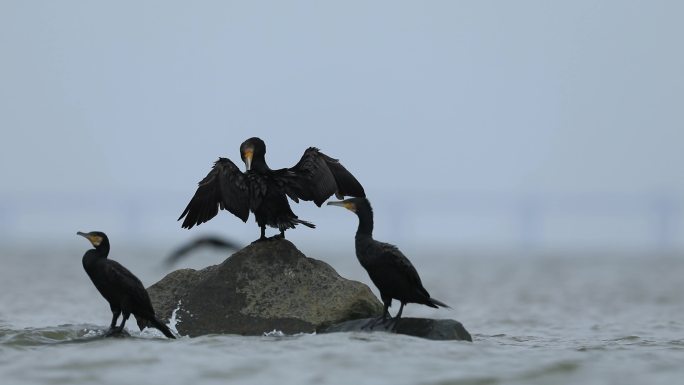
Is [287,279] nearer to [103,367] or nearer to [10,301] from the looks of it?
[103,367]

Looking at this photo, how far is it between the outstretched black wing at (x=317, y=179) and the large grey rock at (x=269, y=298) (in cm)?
54

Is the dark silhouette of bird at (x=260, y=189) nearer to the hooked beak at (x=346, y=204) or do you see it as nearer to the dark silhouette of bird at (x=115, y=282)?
the hooked beak at (x=346, y=204)

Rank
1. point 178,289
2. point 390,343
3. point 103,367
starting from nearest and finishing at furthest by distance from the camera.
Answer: point 103,367 → point 390,343 → point 178,289

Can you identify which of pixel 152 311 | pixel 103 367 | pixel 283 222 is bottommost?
pixel 103 367

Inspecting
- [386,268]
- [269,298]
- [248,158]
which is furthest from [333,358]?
[248,158]

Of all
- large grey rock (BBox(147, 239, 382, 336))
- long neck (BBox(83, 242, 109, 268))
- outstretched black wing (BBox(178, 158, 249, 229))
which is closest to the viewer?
long neck (BBox(83, 242, 109, 268))

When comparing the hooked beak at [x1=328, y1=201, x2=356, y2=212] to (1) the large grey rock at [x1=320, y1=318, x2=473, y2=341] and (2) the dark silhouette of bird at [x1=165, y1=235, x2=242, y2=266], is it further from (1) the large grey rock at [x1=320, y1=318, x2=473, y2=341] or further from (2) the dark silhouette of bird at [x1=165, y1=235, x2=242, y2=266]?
(2) the dark silhouette of bird at [x1=165, y1=235, x2=242, y2=266]

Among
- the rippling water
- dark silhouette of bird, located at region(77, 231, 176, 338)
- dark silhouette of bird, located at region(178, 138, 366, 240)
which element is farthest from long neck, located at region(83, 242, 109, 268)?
dark silhouette of bird, located at region(178, 138, 366, 240)

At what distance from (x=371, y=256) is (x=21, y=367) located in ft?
10.7

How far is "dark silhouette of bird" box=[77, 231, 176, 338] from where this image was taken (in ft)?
36.7

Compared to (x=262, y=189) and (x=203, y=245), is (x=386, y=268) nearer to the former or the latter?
(x=262, y=189)

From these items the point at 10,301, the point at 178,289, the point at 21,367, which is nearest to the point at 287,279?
the point at 178,289

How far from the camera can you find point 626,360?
10.8 m

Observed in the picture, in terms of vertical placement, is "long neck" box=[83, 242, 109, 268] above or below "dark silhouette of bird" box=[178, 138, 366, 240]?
below
